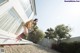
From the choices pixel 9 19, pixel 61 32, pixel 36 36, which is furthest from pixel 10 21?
pixel 61 32

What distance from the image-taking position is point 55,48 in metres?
25.8

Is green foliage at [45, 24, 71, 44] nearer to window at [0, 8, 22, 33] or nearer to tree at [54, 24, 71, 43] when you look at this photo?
tree at [54, 24, 71, 43]

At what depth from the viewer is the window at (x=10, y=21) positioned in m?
5.86

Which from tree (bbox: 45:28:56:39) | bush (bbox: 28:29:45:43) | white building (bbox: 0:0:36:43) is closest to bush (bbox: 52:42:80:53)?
bush (bbox: 28:29:45:43)

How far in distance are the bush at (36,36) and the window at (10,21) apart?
18.4 metres

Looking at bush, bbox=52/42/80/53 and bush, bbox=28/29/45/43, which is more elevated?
bush, bbox=28/29/45/43

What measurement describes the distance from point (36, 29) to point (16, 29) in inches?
790

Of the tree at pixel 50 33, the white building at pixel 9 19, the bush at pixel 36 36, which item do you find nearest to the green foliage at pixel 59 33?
the tree at pixel 50 33

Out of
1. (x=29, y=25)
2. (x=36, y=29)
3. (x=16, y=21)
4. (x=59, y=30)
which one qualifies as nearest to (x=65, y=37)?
(x=59, y=30)

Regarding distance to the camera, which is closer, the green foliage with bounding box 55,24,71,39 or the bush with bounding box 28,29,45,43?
the bush with bounding box 28,29,45,43

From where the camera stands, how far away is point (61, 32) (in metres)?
28.9

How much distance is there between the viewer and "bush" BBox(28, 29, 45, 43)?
1022 inches

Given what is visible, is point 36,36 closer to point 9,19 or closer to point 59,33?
point 59,33

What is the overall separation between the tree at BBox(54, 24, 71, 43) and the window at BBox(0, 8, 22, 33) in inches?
824
